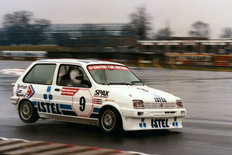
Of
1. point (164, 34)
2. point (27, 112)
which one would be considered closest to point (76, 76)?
point (27, 112)

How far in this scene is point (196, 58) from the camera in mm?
47156

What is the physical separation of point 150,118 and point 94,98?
3.83 feet

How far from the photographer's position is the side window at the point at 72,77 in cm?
878

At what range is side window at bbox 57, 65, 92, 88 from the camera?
28.8 feet

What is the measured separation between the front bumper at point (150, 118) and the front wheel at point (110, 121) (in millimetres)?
123

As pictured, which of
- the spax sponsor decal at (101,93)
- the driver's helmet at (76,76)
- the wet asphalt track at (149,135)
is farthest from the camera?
the driver's helmet at (76,76)

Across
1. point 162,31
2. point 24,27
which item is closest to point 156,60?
point 24,27

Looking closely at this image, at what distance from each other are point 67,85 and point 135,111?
1.88 m

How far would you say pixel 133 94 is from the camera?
8.09 m

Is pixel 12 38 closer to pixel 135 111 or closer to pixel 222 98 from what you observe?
pixel 222 98

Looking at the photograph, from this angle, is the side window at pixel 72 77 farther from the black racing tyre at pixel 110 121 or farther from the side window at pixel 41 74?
the black racing tyre at pixel 110 121

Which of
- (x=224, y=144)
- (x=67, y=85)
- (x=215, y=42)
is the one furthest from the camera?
(x=215, y=42)

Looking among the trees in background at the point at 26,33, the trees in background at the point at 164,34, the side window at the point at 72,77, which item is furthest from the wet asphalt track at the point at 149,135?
the trees in background at the point at 164,34

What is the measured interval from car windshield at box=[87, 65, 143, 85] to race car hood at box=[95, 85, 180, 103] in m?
0.29
